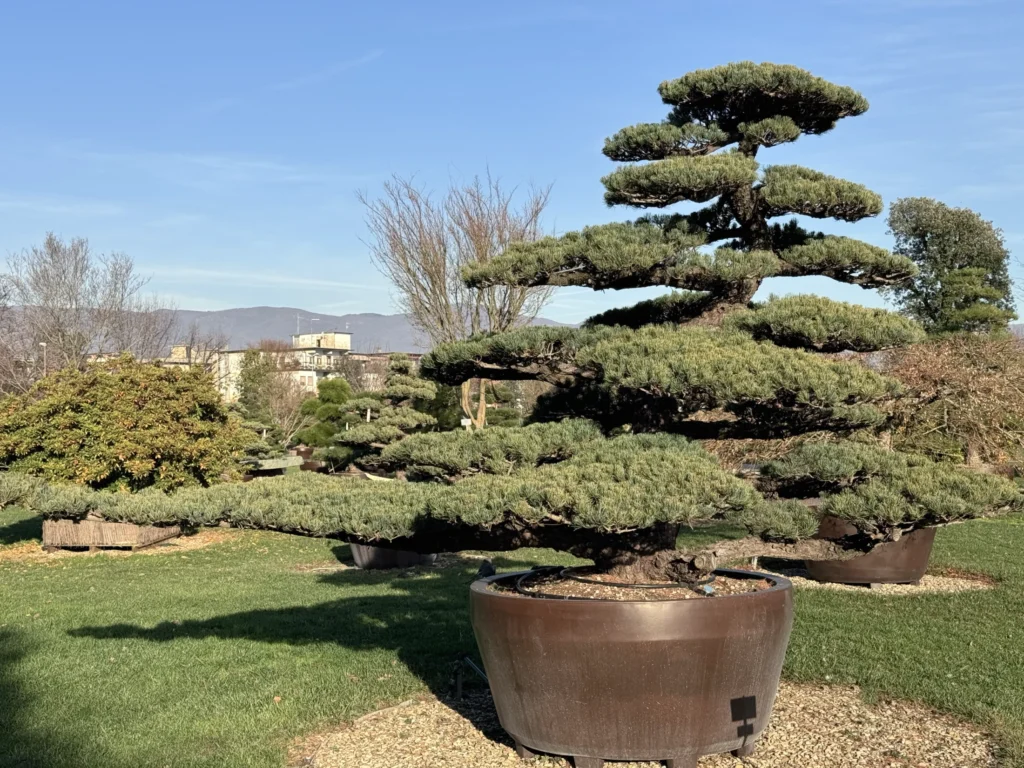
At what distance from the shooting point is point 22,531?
50.5 ft

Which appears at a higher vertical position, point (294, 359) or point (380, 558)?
point (294, 359)

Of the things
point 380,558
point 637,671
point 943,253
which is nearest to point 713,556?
point 637,671

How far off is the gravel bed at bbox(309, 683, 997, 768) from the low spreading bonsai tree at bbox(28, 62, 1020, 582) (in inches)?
38.1

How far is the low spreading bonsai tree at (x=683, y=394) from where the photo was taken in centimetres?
394

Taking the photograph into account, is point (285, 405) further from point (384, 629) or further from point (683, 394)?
point (683, 394)

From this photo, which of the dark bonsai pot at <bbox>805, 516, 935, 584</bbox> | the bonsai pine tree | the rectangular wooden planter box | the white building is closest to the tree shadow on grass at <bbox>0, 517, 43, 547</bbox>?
the rectangular wooden planter box

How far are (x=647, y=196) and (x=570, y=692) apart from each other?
8.46 feet

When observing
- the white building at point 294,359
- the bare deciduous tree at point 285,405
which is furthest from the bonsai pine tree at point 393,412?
the bare deciduous tree at point 285,405

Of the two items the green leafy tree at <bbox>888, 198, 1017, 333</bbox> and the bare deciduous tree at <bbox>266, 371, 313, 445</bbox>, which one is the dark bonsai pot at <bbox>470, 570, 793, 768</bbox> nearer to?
the green leafy tree at <bbox>888, 198, 1017, 333</bbox>

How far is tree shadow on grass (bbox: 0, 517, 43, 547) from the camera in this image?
14.4 meters

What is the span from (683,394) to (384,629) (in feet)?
14.4

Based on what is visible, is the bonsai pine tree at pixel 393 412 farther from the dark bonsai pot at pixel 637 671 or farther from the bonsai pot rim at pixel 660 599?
the dark bonsai pot at pixel 637 671

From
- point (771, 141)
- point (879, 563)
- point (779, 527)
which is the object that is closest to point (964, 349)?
point (879, 563)

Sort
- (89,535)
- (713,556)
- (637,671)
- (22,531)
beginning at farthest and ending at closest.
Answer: (22,531), (89,535), (713,556), (637,671)
